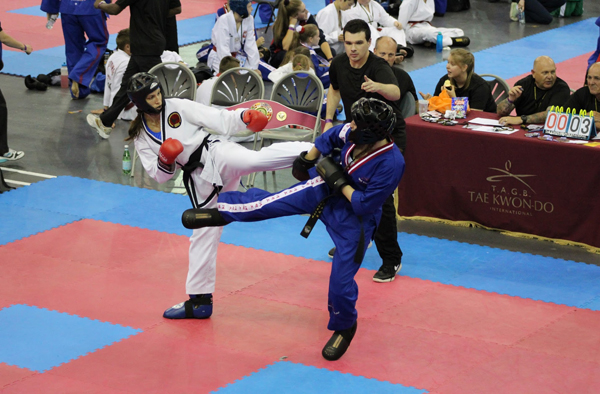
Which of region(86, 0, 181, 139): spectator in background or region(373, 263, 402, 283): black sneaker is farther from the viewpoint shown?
region(86, 0, 181, 139): spectator in background

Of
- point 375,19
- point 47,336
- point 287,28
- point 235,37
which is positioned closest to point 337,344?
point 47,336

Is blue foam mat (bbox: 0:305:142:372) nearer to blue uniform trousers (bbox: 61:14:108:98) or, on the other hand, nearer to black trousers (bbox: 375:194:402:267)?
black trousers (bbox: 375:194:402:267)

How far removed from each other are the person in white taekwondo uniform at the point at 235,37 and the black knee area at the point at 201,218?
20.9 ft

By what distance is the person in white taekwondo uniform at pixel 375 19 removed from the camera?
1279 cm

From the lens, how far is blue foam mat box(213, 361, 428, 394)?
453cm

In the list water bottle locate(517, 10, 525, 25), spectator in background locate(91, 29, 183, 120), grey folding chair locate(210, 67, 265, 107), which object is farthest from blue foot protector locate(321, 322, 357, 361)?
water bottle locate(517, 10, 525, 25)

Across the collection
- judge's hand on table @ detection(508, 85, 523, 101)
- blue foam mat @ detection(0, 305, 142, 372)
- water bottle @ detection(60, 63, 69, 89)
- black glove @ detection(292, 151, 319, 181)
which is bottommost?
water bottle @ detection(60, 63, 69, 89)

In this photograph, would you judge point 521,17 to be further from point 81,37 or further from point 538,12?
point 81,37

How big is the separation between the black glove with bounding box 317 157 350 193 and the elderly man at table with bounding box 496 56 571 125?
2.91 meters

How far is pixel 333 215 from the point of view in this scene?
4703 millimetres

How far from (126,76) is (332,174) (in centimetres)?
546

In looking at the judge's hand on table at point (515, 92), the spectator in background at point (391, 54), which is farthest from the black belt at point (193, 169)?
the judge's hand on table at point (515, 92)

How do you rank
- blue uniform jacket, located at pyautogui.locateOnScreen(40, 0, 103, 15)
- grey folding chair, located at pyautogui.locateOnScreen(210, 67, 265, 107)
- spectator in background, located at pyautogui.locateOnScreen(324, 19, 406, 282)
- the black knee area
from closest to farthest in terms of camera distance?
the black knee area
spectator in background, located at pyautogui.locateOnScreen(324, 19, 406, 282)
grey folding chair, located at pyautogui.locateOnScreen(210, 67, 265, 107)
blue uniform jacket, located at pyautogui.locateOnScreen(40, 0, 103, 15)

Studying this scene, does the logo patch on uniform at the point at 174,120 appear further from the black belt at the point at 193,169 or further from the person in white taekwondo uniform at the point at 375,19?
the person in white taekwondo uniform at the point at 375,19
